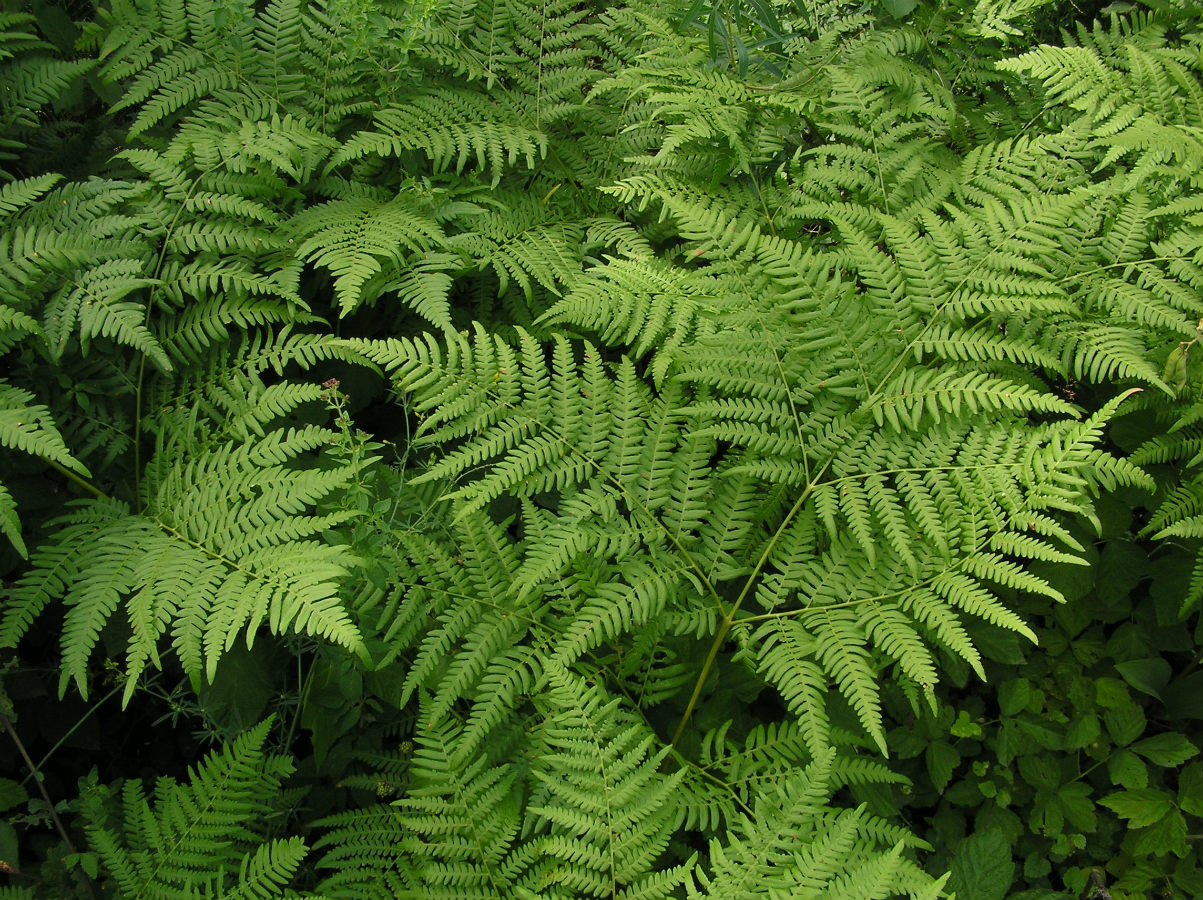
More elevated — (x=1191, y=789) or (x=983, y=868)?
(x=1191, y=789)

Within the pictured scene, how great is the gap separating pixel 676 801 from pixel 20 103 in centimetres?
290

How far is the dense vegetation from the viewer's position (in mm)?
1999

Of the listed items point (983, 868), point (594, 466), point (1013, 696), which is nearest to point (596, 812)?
point (594, 466)

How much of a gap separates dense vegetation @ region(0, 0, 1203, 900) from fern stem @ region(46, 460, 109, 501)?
21mm

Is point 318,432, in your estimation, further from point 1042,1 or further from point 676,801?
point 1042,1

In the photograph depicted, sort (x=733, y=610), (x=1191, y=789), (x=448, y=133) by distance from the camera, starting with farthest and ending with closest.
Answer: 1. (x=448, y=133)
2. (x=1191, y=789)
3. (x=733, y=610)

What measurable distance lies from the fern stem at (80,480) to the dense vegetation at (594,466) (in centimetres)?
2

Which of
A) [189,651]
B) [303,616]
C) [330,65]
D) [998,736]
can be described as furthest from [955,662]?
[330,65]

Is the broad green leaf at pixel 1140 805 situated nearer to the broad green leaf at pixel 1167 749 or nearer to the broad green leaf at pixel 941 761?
the broad green leaf at pixel 1167 749

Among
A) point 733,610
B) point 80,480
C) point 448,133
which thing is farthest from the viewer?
point 448,133

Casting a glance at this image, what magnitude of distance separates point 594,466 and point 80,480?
4.73ft

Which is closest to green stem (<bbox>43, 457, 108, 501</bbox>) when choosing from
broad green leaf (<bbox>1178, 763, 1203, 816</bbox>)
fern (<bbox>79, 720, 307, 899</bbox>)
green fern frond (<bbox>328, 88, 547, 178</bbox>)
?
fern (<bbox>79, 720, 307, 899</bbox>)

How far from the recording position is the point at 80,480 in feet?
7.47

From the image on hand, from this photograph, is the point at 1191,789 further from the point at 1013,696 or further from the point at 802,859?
the point at 802,859
